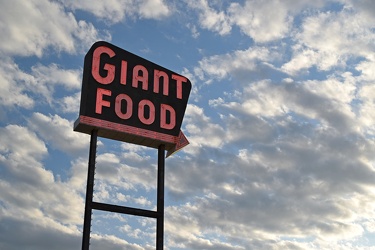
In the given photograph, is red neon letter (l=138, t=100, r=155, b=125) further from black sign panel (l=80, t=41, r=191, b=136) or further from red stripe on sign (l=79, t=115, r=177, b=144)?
red stripe on sign (l=79, t=115, r=177, b=144)

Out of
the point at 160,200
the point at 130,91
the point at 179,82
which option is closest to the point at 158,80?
the point at 179,82

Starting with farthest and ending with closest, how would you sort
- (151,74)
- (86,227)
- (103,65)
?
(151,74) → (103,65) → (86,227)

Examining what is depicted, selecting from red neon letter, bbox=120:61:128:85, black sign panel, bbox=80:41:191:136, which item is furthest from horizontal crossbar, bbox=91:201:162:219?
red neon letter, bbox=120:61:128:85

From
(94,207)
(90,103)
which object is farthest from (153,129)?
(94,207)

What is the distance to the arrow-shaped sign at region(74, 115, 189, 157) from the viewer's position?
2447 centimetres

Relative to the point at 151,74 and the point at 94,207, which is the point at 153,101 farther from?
the point at 94,207

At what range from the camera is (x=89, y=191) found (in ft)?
76.1

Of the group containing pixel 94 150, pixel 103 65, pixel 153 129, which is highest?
pixel 103 65

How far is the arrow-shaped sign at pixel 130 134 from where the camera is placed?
963 inches

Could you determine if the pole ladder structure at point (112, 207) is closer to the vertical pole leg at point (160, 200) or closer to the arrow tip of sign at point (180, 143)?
the vertical pole leg at point (160, 200)

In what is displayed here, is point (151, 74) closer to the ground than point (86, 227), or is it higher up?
higher up

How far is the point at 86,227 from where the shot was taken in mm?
22156

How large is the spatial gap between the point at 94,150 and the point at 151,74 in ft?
18.5

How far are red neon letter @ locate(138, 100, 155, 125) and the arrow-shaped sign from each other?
53 centimetres
